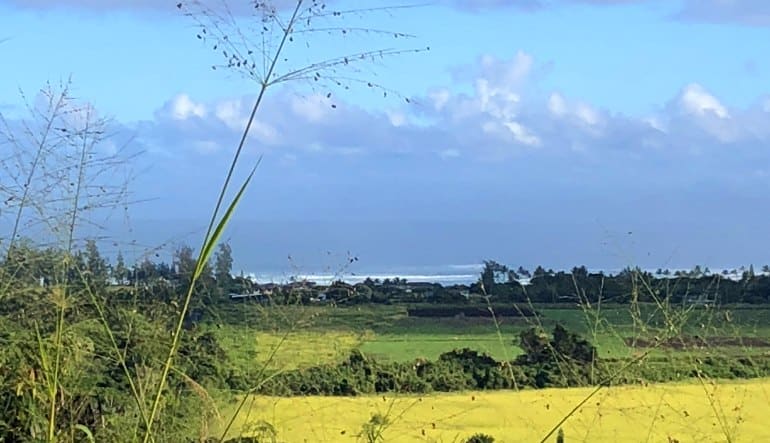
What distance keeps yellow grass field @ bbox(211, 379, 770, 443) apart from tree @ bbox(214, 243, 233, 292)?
322 mm

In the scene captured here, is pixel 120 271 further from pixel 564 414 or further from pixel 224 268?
pixel 564 414

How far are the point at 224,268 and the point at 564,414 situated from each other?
95 centimetres

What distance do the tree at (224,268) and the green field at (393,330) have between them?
0.24ft

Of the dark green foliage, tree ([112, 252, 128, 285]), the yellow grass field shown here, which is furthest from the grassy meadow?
tree ([112, 252, 128, 285])

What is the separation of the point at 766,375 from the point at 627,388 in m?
0.52

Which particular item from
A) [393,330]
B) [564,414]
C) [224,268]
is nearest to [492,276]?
[393,330]

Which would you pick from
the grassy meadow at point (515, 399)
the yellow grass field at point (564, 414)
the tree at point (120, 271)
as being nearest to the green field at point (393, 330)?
the grassy meadow at point (515, 399)

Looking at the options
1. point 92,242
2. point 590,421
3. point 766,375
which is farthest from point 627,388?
point 92,242

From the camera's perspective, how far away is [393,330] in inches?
127

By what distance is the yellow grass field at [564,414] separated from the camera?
8.90ft

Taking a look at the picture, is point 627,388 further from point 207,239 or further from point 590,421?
point 207,239

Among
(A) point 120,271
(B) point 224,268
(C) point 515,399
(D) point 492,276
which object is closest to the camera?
(A) point 120,271

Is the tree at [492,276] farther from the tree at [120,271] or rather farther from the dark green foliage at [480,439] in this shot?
the tree at [120,271]

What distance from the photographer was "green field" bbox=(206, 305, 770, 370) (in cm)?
249
